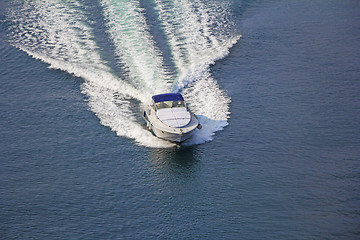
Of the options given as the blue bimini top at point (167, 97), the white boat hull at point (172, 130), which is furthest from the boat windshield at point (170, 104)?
the white boat hull at point (172, 130)

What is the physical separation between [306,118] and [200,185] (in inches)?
637

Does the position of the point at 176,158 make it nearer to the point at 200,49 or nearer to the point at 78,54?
the point at 200,49

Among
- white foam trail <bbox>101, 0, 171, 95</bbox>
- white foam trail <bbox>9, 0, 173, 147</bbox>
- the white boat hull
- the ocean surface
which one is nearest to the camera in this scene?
the ocean surface

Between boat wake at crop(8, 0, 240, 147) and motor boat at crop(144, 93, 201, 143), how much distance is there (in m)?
1.41

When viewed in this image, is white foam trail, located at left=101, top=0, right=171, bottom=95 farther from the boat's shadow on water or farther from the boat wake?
the boat's shadow on water

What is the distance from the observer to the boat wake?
53.2m

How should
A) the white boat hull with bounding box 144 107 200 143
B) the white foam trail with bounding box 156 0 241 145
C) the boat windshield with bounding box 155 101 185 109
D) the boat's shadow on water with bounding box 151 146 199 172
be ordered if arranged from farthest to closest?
the white foam trail with bounding box 156 0 241 145 < the boat windshield with bounding box 155 101 185 109 < the white boat hull with bounding box 144 107 200 143 < the boat's shadow on water with bounding box 151 146 199 172

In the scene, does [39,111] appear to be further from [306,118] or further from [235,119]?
[306,118]

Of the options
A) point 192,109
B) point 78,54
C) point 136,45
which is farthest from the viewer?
point 136,45

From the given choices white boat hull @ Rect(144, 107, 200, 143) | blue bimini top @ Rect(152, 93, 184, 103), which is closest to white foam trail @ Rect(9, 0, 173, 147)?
white boat hull @ Rect(144, 107, 200, 143)

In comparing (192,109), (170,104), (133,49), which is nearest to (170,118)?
(170,104)

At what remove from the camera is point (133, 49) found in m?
63.8

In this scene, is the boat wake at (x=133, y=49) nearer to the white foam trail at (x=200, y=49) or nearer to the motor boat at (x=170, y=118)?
the white foam trail at (x=200, y=49)

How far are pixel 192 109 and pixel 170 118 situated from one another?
5.49 m
